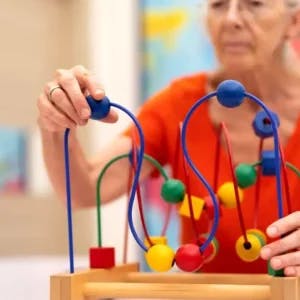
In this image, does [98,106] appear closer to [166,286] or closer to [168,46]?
[166,286]

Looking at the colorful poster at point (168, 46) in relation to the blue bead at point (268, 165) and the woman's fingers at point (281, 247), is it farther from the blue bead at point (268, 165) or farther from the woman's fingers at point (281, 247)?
the woman's fingers at point (281, 247)

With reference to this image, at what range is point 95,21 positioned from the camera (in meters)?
2.46

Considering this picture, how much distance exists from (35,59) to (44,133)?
172 centimetres

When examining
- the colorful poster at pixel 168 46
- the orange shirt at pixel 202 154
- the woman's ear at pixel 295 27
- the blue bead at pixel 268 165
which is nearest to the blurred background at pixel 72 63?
the colorful poster at pixel 168 46

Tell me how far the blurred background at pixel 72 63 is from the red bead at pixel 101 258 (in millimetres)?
1482

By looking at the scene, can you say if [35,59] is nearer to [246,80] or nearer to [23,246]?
[23,246]

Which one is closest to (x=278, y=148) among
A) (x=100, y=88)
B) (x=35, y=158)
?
(x=100, y=88)

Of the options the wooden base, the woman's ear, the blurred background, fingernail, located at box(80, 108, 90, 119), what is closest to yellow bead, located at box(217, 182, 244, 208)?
the wooden base

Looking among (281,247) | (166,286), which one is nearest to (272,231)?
(281,247)

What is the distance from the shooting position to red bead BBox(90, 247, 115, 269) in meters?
0.78

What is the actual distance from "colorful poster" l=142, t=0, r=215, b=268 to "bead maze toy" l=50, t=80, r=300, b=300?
61.7 inches

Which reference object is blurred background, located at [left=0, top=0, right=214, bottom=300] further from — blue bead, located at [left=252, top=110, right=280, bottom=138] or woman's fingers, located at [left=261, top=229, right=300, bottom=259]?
woman's fingers, located at [left=261, top=229, right=300, bottom=259]

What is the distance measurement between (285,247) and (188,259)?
0.38 feet

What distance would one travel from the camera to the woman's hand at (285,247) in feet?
2.05
